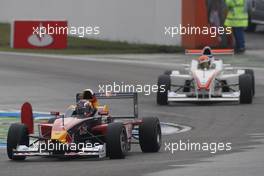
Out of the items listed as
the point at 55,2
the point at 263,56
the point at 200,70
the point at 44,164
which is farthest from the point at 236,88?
the point at 55,2

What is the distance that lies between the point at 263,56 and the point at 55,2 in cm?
814

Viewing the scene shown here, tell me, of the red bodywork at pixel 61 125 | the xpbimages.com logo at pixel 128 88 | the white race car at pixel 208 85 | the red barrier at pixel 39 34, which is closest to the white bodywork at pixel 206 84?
the white race car at pixel 208 85

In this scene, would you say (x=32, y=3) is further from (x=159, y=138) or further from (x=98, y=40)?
(x=159, y=138)

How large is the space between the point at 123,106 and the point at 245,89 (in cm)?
243

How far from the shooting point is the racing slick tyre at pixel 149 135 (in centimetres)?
1449

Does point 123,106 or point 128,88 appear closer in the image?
point 123,106

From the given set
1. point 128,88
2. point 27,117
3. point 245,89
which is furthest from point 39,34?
point 27,117

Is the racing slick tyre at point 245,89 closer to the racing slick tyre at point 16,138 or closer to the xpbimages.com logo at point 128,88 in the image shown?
the xpbimages.com logo at point 128,88

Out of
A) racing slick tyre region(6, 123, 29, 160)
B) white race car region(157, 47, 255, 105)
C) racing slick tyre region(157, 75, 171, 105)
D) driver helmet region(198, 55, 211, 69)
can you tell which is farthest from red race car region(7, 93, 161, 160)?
driver helmet region(198, 55, 211, 69)

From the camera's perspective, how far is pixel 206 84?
20859 millimetres

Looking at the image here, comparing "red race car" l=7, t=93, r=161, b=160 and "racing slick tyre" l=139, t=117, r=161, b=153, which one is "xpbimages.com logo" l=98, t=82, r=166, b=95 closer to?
"red race car" l=7, t=93, r=161, b=160

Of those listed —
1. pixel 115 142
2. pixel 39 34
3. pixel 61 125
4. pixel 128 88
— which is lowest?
pixel 115 142

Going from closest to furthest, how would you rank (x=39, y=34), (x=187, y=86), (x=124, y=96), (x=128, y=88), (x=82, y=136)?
(x=82, y=136), (x=124, y=96), (x=187, y=86), (x=128, y=88), (x=39, y=34)

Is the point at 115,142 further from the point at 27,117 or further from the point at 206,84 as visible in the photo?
the point at 206,84
